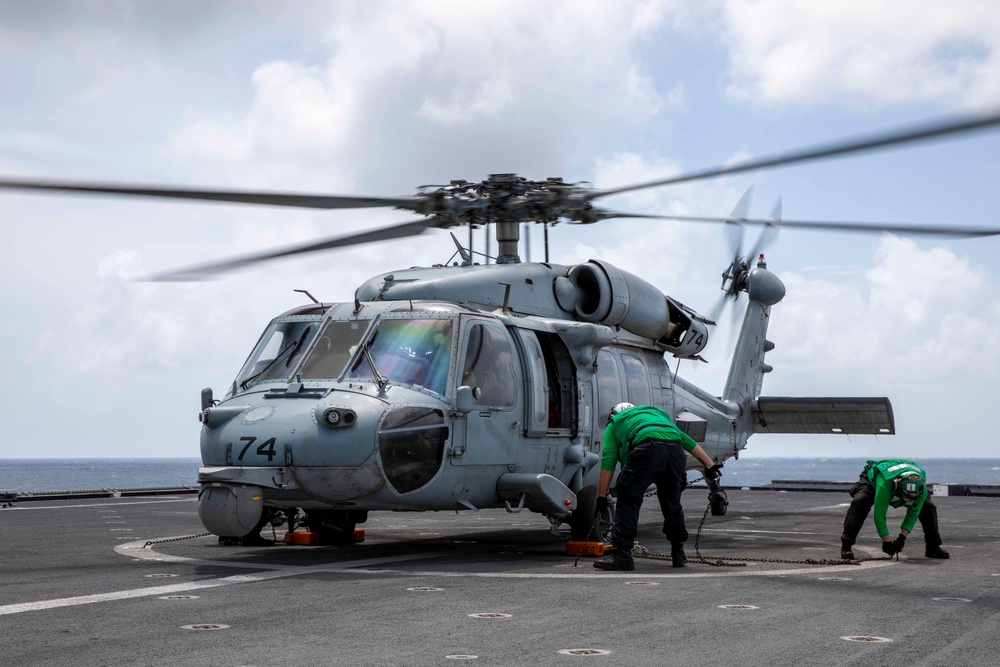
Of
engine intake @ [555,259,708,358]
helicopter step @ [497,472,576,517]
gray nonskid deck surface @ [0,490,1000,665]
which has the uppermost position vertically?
engine intake @ [555,259,708,358]

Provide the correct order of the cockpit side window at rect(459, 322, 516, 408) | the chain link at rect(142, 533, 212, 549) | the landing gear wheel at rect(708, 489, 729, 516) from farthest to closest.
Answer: the landing gear wheel at rect(708, 489, 729, 516) → the chain link at rect(142, 533, 212, 549) → the cockpit side window at rect(459, 322, 516, 408)

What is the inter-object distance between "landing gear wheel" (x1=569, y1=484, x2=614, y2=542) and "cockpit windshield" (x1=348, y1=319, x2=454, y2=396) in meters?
2.70

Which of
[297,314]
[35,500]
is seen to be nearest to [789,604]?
[297,314]

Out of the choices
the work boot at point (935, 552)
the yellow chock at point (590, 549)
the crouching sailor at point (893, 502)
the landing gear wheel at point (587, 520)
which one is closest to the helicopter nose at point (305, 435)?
the yellow chock at point (590, 549)

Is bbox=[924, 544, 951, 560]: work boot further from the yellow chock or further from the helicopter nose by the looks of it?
the helicopter nose

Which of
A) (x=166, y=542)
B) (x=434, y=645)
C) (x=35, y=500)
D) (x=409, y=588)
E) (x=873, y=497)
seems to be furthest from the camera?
(x=35, y=500)

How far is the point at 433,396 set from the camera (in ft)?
35.9

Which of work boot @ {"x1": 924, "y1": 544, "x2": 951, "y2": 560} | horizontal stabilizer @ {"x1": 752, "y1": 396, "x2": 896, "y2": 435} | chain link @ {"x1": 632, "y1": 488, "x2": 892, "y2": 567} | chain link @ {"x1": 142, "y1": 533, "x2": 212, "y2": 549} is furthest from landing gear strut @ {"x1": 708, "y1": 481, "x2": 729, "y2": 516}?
chain link @ {"x1": 142, "y1": 533, "x2": 212, "y2": 549}

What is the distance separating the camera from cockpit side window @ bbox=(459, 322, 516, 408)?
11.4 metres

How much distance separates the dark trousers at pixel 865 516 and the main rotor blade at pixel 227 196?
20.2ft

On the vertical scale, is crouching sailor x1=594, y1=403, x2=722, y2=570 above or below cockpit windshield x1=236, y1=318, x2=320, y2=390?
below

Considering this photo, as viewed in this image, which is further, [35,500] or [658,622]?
[35,500]

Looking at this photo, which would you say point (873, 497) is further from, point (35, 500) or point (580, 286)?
point (35, 500)

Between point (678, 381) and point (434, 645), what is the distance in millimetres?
11094
